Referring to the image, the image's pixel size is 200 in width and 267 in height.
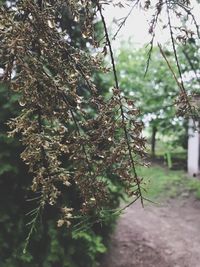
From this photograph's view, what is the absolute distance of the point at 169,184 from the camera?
10.3 metres

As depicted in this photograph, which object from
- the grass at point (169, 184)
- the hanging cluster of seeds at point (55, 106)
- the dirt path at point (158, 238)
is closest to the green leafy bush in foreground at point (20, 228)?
the dirt path at point (158, 238)

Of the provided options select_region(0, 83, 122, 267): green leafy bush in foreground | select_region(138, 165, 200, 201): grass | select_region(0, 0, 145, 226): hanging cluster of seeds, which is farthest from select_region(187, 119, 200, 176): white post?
select_region(0, 0, 145, 226): hanging cluster of seeds

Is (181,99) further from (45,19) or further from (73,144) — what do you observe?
(45,19)

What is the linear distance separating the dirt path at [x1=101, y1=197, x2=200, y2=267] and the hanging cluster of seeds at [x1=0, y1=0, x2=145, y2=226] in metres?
4.82

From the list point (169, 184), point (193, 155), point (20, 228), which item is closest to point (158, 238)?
point (20, 228)

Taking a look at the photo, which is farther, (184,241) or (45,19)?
(184,241)

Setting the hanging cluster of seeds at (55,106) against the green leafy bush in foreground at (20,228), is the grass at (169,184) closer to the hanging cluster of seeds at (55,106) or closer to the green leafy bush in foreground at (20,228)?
the green leafy bush in foreground at (20,228)

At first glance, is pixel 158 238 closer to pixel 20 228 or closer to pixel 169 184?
pixel 20 228

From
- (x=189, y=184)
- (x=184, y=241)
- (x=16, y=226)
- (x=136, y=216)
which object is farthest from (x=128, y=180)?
(x=189, y=184)

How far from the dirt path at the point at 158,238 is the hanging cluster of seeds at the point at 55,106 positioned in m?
4.82

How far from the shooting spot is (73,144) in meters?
1.45

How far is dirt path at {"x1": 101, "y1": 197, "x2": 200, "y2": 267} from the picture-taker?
6203 millimetres

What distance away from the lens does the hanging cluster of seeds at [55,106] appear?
121cm

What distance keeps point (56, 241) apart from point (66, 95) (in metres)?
3.59
